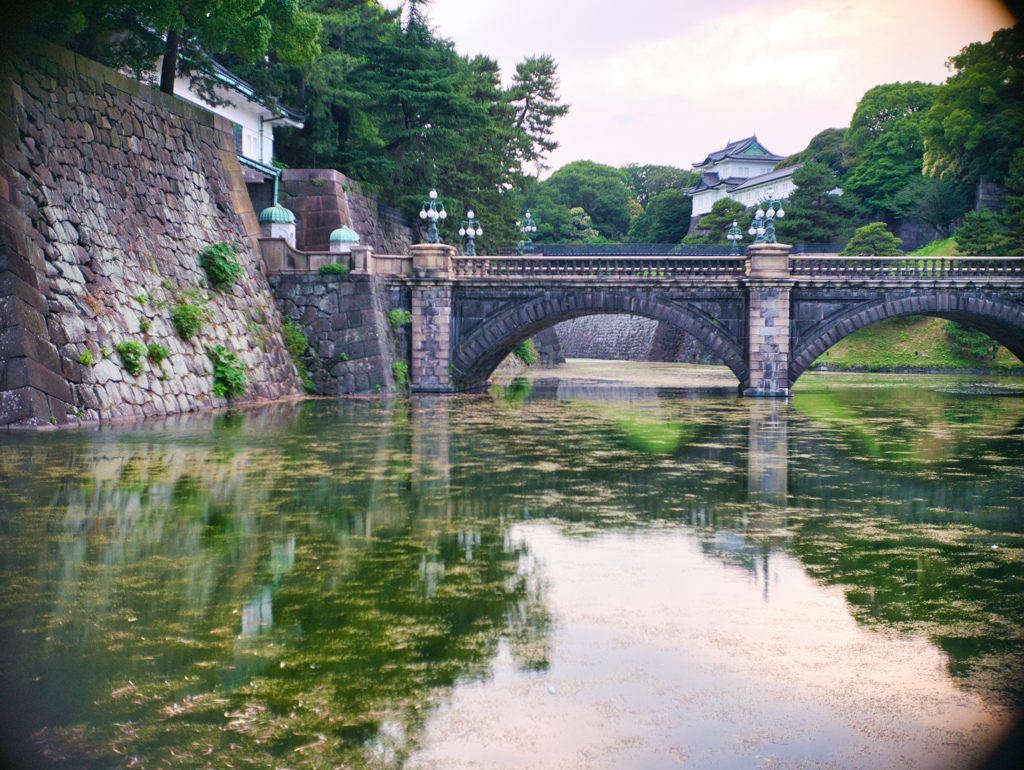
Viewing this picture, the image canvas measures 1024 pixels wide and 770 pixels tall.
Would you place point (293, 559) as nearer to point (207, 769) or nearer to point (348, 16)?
point (207, 769)

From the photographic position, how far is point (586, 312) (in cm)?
3023

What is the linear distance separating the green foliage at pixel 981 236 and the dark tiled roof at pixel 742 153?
140 ft

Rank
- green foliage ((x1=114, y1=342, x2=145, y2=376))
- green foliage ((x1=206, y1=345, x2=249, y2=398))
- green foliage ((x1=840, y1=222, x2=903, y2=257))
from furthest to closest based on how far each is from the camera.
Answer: green foliage ((x1=840, y1=222, x2=903, y2=257)) < green foliage ((x1=206, y1=345, x2=249, y2=398)) < green foliage ((x1=114, y1=342, x2=145, y2=376))

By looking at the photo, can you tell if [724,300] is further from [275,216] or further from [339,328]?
[275,216]

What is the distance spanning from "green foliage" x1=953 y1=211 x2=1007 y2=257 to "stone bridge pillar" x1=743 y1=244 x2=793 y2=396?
21.1 meters

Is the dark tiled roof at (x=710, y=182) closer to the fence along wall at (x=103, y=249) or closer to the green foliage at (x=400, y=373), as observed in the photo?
the green foliage at (x=400, y=373)

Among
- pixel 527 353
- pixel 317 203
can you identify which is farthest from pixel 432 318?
pixel 527 353

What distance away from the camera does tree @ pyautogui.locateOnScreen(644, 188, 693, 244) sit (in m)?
81.9

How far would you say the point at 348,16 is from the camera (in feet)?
127

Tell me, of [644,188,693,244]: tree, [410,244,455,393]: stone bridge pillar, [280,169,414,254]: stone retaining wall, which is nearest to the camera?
[410,244,455,393]: stone bridge pillar

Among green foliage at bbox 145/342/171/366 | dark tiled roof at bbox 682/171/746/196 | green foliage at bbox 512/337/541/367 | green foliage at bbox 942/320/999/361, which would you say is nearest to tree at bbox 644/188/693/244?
dark tiled roof at bbox 682/171/746/196

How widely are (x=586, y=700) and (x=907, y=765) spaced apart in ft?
5.06

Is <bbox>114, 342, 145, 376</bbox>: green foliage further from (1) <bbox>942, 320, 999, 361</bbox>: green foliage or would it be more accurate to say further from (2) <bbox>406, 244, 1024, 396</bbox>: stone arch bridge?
(1) <bbox>942, 320, 999, 361</bbox>: green foliage

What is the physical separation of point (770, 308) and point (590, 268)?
5.90 m
